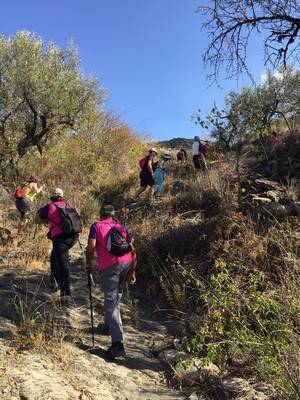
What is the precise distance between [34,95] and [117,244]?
11.6m

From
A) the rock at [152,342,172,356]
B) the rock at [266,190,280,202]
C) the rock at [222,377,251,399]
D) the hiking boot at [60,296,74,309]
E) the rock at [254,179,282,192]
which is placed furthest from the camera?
the rock at [254,179,282,192]

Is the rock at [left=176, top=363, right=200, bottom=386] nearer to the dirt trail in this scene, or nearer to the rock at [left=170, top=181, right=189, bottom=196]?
the dirt trail

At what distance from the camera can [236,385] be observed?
5.36 m

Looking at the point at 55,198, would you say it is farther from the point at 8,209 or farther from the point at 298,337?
the point at 8,209

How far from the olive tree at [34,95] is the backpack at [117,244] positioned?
11.3 meters

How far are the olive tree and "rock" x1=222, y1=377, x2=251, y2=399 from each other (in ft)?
42.5

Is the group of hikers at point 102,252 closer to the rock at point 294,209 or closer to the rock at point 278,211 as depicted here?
the rock at point 278,211

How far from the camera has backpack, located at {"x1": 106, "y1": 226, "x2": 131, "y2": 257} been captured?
628cm

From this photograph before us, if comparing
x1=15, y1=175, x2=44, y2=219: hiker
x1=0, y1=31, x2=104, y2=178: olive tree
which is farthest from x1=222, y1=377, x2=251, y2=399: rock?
x1=0, y1=31, x2=104, y2=178: olive tree

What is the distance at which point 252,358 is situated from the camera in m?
4.81

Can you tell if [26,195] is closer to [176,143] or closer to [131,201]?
[131,201]

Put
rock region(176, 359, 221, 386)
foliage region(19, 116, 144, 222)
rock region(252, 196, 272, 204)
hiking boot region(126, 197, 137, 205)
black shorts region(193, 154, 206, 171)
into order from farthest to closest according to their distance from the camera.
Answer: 1. foliage region(19, 116, 144, 222)
2. black shorts region(193, 154, 206, 171)
3. hiking boot region(126, 197, 137, 205)
4. rock region(252, 196, 272, 204)
5. rock region(176, 359, 221, 386)

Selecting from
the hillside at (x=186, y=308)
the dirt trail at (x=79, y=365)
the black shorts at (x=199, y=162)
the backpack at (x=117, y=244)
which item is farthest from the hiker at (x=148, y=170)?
the backpack at (x=117, y=244)

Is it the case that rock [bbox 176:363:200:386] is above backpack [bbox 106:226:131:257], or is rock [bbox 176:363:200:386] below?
below
